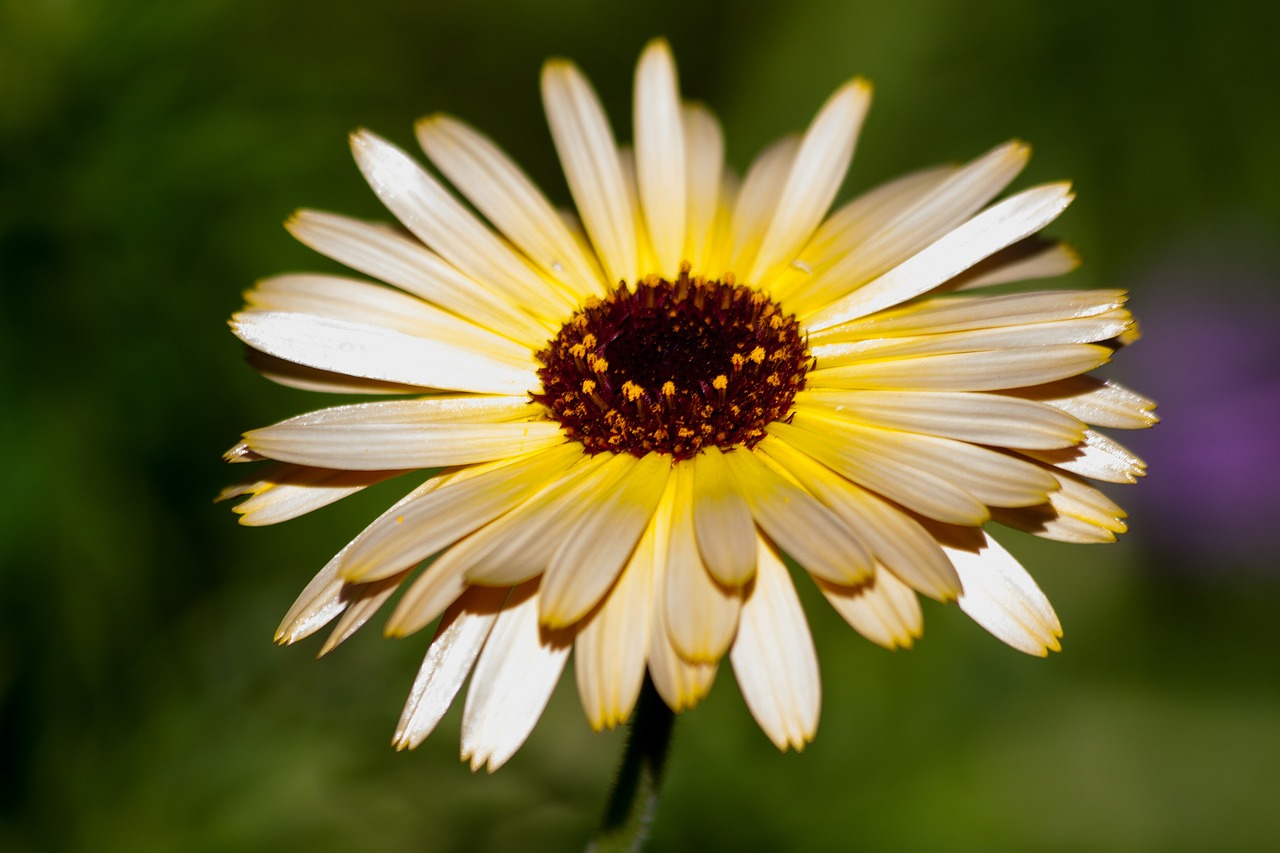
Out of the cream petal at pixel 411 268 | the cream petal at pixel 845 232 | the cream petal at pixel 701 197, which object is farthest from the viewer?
the cream petal at pixel 701 197

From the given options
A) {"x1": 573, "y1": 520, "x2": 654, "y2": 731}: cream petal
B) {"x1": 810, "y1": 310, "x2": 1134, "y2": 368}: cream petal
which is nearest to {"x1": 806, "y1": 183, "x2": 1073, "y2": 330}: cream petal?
{"x1": 810, "y1": 310, "x2": 1134, "y2": 368}: cream petal

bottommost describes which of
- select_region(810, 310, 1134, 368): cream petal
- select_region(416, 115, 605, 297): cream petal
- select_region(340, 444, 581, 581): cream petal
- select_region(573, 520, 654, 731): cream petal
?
select_region(573, 520, 654, 731): cream petal

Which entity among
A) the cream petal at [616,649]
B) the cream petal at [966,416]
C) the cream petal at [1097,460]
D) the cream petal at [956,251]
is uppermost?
the cream petal at [956,251]

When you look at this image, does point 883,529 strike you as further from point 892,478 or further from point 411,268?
point 411,268

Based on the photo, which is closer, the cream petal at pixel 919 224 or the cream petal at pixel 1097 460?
the cream petal at pixel 1097 460

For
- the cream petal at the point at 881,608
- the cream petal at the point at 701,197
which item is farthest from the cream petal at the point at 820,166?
the cream petal at the point at 881,608

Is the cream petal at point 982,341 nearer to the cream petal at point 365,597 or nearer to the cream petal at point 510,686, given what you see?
the cream petal at point 510,686

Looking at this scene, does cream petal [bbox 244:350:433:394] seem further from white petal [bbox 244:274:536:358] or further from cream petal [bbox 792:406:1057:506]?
cream petal [bbox 792:406:1057:506]
